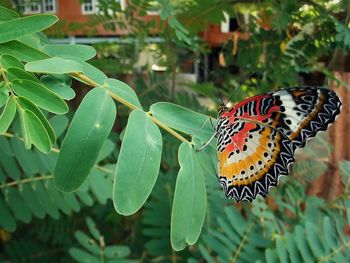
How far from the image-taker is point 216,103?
1344 millimetres

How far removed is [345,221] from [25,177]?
29.0 inches

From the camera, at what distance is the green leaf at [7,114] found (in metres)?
0.49

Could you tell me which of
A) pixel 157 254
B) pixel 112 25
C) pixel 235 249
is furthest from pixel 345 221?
pixel 112 25

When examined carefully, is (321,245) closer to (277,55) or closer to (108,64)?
(277,55)

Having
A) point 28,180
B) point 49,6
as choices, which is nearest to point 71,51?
point 28,180

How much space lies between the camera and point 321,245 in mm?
937

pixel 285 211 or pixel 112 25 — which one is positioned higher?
pixel 112 25

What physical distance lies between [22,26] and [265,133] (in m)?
0.45

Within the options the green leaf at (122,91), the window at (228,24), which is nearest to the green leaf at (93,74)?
the green leaf at (122,91)

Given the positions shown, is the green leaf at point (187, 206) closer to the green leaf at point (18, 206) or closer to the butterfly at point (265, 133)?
the butterfly at point (265, 133)

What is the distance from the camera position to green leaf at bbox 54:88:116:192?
49cm

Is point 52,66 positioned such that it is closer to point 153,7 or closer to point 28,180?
point 28,180

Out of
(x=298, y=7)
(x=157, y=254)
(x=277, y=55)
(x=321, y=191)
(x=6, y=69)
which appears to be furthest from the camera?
(x=321, y=191)

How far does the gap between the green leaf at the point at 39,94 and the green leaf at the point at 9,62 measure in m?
0.02
